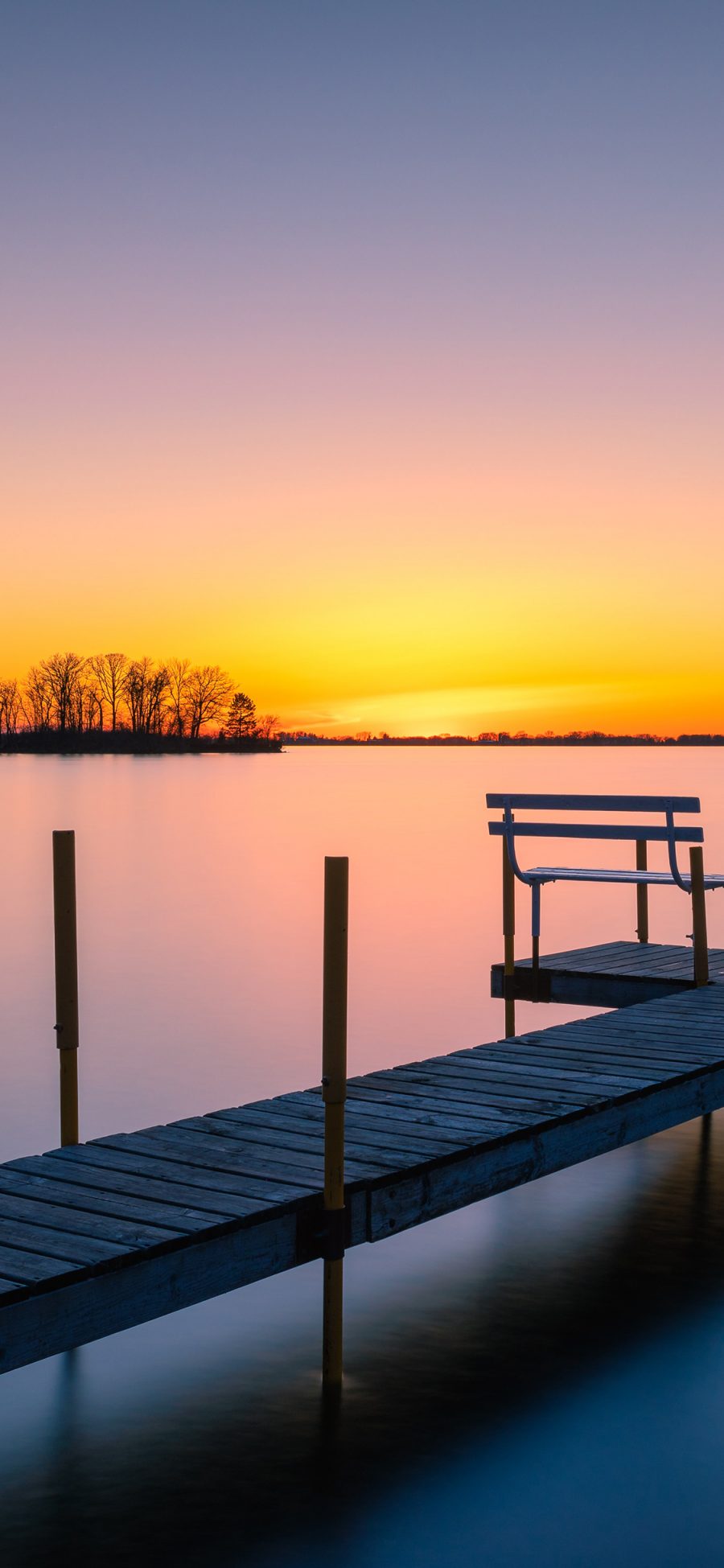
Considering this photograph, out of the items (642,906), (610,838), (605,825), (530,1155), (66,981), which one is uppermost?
(605,825)

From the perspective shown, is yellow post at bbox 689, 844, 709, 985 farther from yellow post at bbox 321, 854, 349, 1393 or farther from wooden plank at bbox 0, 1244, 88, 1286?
wooden plank at bbox 0, 1244, 88, 1286

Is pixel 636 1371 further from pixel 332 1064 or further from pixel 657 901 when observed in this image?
pixel 657 901

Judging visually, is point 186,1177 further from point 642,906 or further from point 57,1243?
point 642,906

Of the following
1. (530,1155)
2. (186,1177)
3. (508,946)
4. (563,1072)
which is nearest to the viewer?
(186,1177)

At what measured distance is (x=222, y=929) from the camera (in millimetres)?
25766

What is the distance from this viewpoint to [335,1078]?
5.52m

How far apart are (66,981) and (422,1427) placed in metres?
2.31

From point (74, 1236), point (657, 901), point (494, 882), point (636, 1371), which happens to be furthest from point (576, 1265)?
point (494, 882)

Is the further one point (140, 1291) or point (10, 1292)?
point (140, 1291)

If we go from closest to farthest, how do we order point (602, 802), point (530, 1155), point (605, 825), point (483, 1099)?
point (530, 1155) → point (483, 1099) → point (605, 825) → point (602, 802)

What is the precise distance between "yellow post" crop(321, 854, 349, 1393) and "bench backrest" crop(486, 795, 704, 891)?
4851 millimetres

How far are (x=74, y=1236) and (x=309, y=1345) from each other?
6.73 ft

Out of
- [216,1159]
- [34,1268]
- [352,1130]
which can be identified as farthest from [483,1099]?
[34,1268]

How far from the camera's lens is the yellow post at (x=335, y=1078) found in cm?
536
